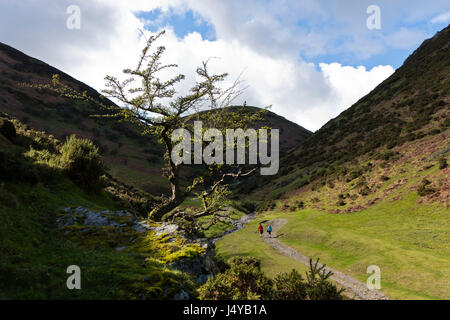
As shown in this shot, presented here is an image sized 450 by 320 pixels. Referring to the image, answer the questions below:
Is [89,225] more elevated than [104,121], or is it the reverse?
[104,121]

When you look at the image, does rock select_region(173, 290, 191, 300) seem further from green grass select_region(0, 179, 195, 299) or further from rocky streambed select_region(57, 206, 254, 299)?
rocky streambed select_region(57, 206, 254, 299)

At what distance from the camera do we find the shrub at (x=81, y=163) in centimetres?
1623

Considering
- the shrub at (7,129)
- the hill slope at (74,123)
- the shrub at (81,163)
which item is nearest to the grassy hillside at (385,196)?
the shrub at (81,163)

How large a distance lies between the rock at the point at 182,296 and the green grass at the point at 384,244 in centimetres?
1369

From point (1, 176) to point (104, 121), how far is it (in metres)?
84.1

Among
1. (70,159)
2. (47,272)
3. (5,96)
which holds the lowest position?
(47,272)

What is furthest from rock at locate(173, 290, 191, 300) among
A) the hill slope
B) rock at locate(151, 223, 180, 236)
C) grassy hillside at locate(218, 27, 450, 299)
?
the hill slope

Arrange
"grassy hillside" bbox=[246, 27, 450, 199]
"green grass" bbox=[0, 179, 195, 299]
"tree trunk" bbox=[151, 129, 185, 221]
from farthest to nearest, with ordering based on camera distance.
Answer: "grassy hillside" bbox=[246, 27, 450, 199] → "tree trunk" bbox=[151, 129, 185, 221] → "green grass" bbox=[0, 179, 195, 299]

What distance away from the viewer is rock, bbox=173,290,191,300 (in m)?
6.86

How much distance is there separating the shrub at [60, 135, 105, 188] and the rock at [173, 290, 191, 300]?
42.4 ft

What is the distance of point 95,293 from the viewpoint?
630 centimetres

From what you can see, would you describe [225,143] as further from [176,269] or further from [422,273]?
[422,273]

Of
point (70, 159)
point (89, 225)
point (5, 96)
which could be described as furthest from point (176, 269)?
point (5, 96)
